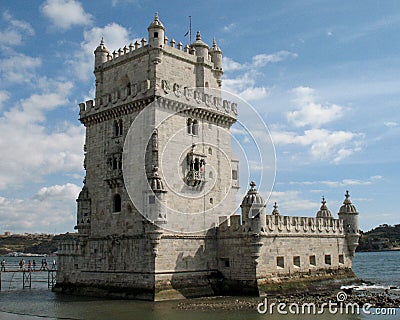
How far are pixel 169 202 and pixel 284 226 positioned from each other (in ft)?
31.0

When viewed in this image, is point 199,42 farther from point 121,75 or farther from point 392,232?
point 392,232

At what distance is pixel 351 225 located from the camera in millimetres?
46031

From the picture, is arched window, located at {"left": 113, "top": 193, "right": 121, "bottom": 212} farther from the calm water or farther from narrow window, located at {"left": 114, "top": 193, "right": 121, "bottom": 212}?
the calm water

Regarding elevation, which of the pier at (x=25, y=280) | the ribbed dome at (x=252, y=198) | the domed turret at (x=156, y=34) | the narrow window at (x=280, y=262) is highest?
the domed turret at (x=156, y=34)

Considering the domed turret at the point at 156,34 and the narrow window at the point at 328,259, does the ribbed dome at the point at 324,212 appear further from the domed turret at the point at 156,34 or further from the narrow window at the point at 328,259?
the domed turret at the point at 156,34

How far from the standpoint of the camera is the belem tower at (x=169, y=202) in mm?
34594

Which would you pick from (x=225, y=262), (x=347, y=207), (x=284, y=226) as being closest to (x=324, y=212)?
(x=347, y=207)

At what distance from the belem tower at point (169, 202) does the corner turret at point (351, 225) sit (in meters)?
4.93

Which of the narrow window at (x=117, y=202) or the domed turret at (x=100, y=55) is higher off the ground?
the domed turret at (x=100, y=55)

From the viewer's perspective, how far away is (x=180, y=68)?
3853 cm

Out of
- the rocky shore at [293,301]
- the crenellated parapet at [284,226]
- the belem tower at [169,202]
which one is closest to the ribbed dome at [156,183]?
the belem tower at [169,202]

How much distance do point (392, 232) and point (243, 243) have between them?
143294 millimetres

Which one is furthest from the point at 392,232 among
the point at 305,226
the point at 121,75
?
the point at 121,75

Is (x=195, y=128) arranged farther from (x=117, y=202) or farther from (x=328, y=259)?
(x=328, y=259)
